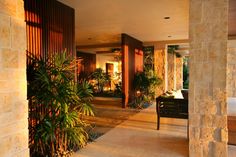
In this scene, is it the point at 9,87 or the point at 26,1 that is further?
the point at 26,1

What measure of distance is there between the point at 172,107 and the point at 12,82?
3.69 meters

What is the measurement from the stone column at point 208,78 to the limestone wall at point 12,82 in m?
2.31

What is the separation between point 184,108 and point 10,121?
3687mm

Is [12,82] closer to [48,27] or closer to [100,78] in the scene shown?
[48,27]

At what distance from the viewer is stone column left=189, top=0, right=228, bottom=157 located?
2664 millimetres

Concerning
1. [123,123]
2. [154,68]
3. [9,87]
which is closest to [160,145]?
[123,123]

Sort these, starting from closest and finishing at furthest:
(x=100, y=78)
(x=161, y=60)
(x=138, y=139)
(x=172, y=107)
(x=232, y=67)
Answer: (x=138, y=139)
(x=172, y=107)
(x=232, y=67)
(x=161, y=60)
(x=100, y=78)

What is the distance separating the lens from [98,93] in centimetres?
1138

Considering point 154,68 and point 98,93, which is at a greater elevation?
point 154,68

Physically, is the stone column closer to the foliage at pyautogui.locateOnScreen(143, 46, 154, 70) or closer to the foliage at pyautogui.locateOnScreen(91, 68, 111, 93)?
the foliage at pyautogui.locateOnScreen(143, 46, 154, 70)

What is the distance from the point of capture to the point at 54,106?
103 inches

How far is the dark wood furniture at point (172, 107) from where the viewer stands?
13.9ft

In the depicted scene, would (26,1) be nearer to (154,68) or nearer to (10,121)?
(10,121)

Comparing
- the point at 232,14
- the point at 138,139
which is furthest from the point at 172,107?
the point at 232,14
